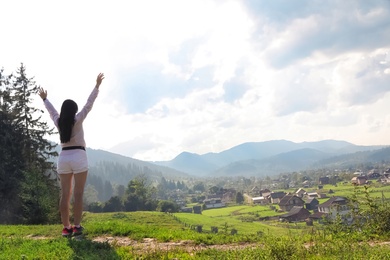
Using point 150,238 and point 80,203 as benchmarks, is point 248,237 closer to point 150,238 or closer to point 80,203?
point 150,238

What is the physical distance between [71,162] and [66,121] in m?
0.85

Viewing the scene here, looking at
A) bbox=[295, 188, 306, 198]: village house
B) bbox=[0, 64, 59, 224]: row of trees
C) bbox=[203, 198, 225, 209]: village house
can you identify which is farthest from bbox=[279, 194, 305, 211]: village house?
bbox=[0, 64, 59, 224]: row of trees

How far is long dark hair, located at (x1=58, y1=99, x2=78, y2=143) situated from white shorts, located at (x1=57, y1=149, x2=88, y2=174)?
0.29 meters

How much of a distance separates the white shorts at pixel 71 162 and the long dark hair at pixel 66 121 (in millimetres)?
287

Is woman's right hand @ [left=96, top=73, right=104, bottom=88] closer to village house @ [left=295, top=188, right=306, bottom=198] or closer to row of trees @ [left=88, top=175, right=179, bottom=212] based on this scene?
row of trees @ [left=88, top=175, right=179, bottom=212]

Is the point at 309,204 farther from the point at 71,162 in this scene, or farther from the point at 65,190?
the point at 71,162

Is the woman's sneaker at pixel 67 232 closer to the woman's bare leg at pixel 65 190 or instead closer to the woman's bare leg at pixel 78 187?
the woman's bare leg at pixel 65 190

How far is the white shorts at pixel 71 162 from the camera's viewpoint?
641 cm

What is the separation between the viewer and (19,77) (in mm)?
33094

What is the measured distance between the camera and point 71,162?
6406 mm

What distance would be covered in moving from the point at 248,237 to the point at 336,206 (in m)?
2.41

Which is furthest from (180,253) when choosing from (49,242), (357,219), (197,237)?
(357,219)

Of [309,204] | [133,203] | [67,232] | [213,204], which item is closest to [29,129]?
[67,232]

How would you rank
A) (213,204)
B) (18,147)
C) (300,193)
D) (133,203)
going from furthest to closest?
(213,204) < (300,193) < (133,203) < (18,147)
